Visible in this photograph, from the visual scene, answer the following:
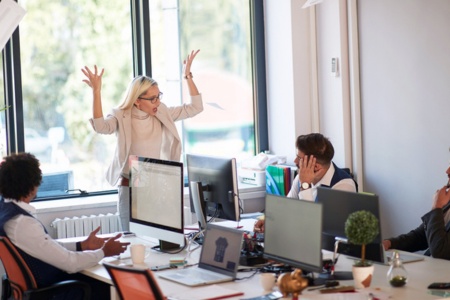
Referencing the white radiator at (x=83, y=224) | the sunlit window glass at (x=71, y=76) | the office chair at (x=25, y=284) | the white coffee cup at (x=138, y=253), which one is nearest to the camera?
the office chair at (x=25, y=284)

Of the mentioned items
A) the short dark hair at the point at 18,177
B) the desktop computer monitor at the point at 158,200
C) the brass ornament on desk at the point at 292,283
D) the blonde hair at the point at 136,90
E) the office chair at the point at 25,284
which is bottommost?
the office chair at the point at 25,284

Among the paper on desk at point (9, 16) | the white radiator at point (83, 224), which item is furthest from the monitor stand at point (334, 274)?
the paper on desk at point (9, 16)

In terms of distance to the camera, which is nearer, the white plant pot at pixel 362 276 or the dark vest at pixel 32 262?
the white plant pot at pixel 362 276

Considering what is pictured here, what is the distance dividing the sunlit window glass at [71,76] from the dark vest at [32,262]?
2220 millimetres

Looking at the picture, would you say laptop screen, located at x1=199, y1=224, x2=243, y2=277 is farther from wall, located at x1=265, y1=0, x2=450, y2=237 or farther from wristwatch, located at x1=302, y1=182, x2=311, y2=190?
wall, located at x1=265, y1=0, x2=450, y2=237

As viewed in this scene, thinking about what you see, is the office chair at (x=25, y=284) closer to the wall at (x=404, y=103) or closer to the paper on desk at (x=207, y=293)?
the paper on desk at (x=207, y=293)

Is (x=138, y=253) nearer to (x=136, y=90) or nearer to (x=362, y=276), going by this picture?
(x=362, y=276)

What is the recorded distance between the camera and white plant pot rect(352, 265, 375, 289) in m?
3.41

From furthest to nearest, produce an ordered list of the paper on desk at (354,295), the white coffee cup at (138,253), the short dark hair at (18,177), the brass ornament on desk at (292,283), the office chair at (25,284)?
the white coffee cup at (138,253) < the short dark hair at (18,177) < the office chair at (25,284) < the paper on desk at (354,295) < the brass ornament on desk at (292,283)

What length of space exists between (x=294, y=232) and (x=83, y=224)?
267 centimetres

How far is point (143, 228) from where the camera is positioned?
14.6ft

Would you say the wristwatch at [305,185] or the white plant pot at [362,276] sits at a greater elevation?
the wristwatch at [305,185]

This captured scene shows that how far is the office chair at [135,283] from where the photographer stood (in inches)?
118

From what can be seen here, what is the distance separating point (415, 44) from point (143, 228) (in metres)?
2.38
